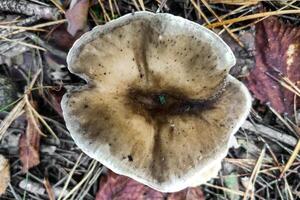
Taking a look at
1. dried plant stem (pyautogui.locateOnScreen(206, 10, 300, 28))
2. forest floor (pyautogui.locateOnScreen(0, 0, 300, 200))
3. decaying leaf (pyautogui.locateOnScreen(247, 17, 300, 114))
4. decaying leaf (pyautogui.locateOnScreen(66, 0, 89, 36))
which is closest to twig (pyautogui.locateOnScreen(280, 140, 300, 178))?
forest floor (pyautogui.locateOnScreen(0, 0, 300, 200))

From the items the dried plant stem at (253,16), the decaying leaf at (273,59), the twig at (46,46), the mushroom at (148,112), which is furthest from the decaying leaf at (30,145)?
the decaying leaf at (273,59)

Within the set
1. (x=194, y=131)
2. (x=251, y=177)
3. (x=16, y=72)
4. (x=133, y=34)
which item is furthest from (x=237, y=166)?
(x=16, y=72)

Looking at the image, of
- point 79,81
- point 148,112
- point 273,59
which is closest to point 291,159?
point 273,59

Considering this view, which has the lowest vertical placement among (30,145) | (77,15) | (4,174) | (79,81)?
(4,174)

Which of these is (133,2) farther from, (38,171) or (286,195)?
(286,195)

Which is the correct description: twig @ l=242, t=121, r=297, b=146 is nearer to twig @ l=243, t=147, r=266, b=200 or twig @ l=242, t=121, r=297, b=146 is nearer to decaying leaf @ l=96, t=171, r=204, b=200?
twig @ l=243, t=147, r=266, b=200

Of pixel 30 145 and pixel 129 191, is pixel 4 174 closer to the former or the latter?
pixel 30 145

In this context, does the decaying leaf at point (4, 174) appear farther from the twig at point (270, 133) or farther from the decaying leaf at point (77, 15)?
the twig at point (270, 133)
